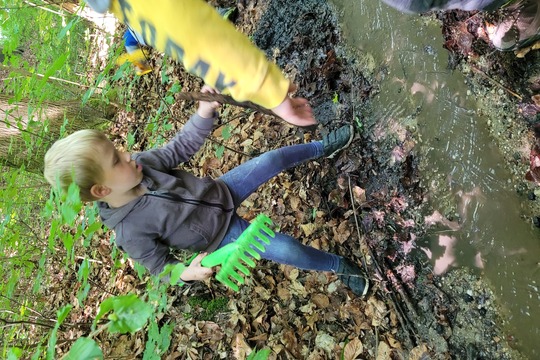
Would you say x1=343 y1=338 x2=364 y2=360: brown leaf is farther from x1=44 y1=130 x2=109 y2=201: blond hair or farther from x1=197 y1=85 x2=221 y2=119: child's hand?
x1=44 y1=130 x2=109 y2=201: blond hair

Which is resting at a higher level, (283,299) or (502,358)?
(502,358)

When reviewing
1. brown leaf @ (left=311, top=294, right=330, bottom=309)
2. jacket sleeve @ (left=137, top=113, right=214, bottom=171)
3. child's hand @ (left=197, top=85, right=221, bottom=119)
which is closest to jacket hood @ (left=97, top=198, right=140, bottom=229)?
jacket sleeve @ (left=137, top=113, right=214, bottom=171)

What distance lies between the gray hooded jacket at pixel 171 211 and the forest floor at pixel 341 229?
92 cm

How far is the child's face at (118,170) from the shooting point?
74.2 inches

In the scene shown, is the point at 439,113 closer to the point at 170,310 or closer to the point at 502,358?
the point at 502,358

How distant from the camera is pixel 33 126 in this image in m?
3.85

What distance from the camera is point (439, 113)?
2.52m

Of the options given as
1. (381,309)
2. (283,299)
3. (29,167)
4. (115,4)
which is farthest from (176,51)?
(29,167)

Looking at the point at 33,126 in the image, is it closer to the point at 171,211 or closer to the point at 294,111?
the point at 171,211

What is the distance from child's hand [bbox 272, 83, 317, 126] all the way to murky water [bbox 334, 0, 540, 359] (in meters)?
1.26

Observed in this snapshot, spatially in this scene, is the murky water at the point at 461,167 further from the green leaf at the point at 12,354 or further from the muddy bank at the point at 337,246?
the green leaf at the point at 12,354

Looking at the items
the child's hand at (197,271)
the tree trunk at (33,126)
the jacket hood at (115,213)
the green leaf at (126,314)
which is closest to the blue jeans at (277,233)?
the child's hand at (197,271)

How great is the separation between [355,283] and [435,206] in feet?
2.26

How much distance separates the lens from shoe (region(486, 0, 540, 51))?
5.91 ft
